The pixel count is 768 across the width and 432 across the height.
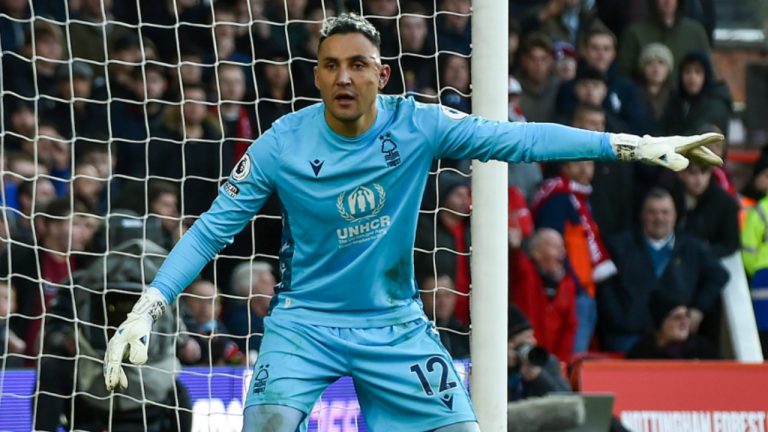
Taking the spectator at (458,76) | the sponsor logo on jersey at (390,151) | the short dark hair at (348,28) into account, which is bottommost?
the sponsor logo on jersey at (390,151)

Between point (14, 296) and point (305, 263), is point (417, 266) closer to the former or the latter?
point (14, 296)

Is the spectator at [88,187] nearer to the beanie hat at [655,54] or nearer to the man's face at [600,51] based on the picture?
the man's face at [600,51]

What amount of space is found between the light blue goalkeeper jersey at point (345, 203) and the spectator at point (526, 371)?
340cm

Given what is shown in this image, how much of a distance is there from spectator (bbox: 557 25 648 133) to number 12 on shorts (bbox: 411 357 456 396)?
5653 millimetres

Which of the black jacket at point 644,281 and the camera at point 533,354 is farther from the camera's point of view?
the black jacket at point 644,281

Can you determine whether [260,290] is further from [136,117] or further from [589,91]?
[589,91]

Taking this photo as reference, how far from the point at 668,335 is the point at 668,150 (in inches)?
205

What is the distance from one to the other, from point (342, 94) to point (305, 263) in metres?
0.60

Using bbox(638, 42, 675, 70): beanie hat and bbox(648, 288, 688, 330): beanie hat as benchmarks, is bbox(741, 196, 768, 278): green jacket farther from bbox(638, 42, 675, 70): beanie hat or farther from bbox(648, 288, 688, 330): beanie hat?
bbox(638, 42, 675, 70): beanie hat

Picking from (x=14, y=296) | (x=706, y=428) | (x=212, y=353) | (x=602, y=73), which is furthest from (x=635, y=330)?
(x=14, y=296)

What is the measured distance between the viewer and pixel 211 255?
A: 5395mm

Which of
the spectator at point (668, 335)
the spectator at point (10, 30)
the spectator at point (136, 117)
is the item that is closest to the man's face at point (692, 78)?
the spectator at point (668, 335)

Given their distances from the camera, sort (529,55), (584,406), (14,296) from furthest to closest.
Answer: (529,55)
(14,296)
(584,406)

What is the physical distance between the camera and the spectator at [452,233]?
29.9 feet
